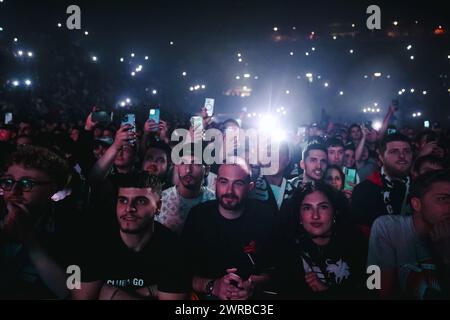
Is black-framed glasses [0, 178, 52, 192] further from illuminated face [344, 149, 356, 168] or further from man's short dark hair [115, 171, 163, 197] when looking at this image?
illuminated face [344, 149, 356, 168]

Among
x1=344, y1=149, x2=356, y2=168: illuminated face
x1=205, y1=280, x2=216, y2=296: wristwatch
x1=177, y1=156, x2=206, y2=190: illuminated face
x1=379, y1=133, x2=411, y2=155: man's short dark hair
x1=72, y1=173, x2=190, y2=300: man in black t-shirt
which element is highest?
x1=379, y1=133, x2=411, y2=155: man's short dark hair

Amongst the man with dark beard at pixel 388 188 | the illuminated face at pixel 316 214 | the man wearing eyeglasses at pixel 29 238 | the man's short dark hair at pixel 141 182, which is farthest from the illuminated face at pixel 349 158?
the man wearing eyeglasses at pixel 29 238

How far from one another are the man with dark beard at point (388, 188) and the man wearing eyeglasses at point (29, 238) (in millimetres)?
4138

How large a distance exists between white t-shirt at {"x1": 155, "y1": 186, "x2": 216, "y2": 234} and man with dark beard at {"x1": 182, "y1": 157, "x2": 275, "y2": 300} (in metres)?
0.72

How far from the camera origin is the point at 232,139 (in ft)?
24.9

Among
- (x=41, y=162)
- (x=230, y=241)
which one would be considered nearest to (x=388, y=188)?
(x=230, y=241)

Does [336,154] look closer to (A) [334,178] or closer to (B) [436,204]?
(A) [334,178]

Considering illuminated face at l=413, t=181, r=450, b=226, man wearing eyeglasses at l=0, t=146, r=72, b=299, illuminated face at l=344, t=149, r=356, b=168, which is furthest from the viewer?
illuminated face at l=344, t=149, r=356, b=168

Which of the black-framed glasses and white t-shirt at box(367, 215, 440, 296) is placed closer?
the black-framed glasses

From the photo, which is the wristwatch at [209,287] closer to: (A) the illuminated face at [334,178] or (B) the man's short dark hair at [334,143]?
(A) the illuminated face at [334,178]

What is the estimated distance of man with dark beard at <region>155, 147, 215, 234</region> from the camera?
5305mm

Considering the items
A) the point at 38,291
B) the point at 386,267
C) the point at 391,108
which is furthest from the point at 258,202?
the point at 391,108

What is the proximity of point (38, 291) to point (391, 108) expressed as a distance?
897 cm

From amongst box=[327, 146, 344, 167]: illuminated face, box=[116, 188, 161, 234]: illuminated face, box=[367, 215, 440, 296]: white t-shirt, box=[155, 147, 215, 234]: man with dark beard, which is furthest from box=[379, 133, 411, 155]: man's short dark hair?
box=[116, 188, 161, 234]: illuminated face
